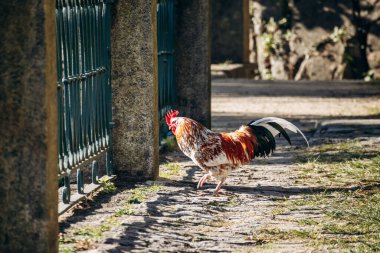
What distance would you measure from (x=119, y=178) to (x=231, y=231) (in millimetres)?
2290

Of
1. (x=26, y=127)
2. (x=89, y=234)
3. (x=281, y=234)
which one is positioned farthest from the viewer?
(x=281, y=234)

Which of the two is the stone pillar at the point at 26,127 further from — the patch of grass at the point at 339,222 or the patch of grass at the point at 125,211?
the patch of grass at the point at 339,222

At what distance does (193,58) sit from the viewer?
39.1ft

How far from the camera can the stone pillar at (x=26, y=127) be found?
5.97 metres

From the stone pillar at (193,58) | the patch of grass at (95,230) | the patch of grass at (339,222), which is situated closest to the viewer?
the patch of grass at (95,230)

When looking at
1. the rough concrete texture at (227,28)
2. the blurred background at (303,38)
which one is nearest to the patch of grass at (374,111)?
the blurred background at (303,38)

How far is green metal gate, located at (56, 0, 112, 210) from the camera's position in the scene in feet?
25.0

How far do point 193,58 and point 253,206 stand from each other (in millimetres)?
3976

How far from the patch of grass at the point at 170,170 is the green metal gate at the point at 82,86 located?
0.73 m

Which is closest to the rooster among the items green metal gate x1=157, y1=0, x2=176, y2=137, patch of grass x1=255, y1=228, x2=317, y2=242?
patch of grass x1=255, y1=228, x2=317, y2=242

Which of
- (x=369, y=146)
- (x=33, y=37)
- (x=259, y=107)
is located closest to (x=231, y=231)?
(x=33, y=37)

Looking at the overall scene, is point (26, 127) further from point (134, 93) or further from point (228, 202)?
point (134, 93)

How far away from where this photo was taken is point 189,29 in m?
11.8

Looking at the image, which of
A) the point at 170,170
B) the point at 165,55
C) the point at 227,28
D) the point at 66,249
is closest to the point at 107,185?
the point at 170,170
